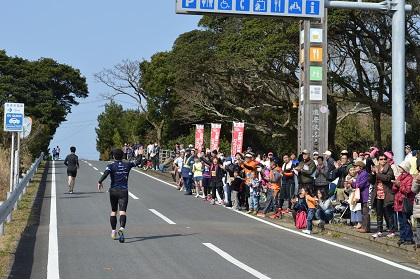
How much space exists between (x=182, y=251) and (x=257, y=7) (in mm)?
6018

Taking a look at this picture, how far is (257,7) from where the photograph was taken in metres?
14.2

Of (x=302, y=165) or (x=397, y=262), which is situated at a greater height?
(x=302, y=165)

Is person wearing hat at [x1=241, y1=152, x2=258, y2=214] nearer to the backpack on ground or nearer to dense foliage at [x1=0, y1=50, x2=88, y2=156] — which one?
the backpack on ground

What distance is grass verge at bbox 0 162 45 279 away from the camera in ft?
32.1

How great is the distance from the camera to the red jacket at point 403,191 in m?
12.2

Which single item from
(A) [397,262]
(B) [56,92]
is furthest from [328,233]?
(B) [56,92]

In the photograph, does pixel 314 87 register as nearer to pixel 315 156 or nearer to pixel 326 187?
pixel 315 156

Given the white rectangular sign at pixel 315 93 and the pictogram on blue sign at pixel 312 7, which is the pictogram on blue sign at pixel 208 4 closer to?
the pictogram on blue sign at pixel 312 7

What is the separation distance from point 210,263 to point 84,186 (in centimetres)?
1800

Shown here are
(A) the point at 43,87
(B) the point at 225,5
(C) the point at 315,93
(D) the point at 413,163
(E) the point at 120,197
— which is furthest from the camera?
(A) the point at 43,87

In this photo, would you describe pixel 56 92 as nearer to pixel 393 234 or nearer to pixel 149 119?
pixel 149 119

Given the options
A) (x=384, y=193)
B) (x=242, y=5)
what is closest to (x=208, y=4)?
(x=242, y=5)

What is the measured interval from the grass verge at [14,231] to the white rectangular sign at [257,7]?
602 cm

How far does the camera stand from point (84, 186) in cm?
2731
